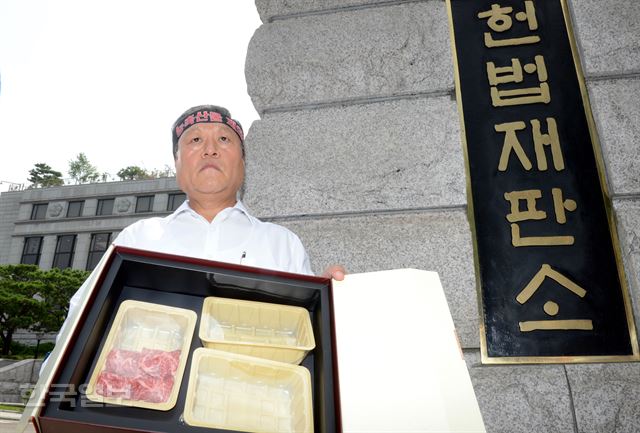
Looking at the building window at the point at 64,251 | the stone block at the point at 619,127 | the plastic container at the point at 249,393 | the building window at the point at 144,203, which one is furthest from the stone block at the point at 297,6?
the building window at the point at 64,251

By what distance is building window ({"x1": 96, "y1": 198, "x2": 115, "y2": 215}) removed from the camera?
133 feet

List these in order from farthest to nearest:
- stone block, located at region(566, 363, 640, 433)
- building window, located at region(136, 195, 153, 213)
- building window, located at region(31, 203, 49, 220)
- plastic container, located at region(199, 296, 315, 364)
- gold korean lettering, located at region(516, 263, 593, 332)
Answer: building window, located at region(31, 203, 49, 220)
building window, located at region(136, 195, 153, 213)
gold korean lettering, located at region(516, 263, 593, 332)
stone block, located at region(566, 363, 640, 433)
plastic container, located at region(199, 296, 315, 364)

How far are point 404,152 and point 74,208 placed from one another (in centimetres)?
4593

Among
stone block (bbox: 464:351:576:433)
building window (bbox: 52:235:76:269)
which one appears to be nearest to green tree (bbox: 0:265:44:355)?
building window (bbox: 52:235:76:269)

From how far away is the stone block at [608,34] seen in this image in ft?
10.3

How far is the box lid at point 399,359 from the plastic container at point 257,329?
0.21m

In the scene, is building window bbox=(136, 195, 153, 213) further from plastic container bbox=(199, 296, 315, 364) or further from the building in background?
plastic container bbox=(199, 296, 315, 364)

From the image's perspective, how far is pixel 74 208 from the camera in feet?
135

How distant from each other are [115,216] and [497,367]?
4267 centimetres

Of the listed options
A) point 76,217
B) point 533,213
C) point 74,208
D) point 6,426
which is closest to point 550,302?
point 533,213

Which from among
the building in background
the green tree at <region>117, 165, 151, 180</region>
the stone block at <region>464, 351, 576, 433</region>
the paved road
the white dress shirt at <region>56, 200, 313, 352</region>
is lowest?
the paved road

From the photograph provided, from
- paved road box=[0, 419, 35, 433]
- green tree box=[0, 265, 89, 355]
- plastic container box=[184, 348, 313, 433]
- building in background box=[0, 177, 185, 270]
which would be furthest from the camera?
building in background box=[0, 177, 185, 270]

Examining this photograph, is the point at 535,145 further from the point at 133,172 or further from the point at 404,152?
the point at 133,172

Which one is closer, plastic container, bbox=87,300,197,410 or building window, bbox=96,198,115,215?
plastic container, bbox=87,300,197,410
